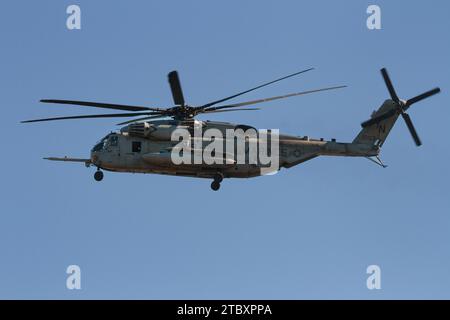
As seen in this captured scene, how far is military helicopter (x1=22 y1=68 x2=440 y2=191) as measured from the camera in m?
46.0

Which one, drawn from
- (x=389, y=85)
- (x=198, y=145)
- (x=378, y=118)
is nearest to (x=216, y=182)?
(x=198, y=145)

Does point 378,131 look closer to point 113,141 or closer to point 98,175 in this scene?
point 113,141

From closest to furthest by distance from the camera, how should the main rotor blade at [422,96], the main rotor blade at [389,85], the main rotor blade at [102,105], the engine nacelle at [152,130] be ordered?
the main rotor blade at [102,105]
the main rotor blade at [422,96]
the engine nacelle at [152,130]
the main rotor blade at [389,85]

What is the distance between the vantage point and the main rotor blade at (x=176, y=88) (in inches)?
1688

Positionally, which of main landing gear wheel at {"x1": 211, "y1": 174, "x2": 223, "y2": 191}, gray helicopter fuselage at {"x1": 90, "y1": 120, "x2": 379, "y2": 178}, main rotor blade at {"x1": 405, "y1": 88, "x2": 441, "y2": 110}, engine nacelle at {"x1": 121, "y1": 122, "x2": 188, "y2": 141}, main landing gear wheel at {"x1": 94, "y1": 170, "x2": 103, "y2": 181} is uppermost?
main rotor blade at {"x1": 405, "y1": 88, "x2": 441, "y2": 110}

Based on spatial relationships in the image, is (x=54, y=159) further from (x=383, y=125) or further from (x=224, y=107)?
(x=383, y=125)

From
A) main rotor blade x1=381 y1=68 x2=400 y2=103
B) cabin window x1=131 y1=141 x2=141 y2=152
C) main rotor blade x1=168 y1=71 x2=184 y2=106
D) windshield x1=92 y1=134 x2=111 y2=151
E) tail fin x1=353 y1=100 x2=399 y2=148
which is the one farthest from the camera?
tail fin x1=353 y1=100 x2=399 y2=148

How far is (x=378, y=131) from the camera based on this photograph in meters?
48.5

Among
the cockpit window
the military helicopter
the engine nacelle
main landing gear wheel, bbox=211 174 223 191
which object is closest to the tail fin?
the military helicopter

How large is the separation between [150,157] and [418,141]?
43.0 feet

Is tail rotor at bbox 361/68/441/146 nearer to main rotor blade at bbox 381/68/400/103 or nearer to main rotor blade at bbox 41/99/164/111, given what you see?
main rotor blade at bbox 381/68/400/103

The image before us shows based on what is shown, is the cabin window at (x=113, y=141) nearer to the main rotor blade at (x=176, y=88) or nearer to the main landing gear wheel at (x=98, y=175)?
the main landing gear wheel at (x=98, y=175)

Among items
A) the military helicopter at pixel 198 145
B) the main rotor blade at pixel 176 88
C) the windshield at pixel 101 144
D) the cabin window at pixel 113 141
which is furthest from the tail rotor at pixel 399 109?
the windshield at pixel 101 144
